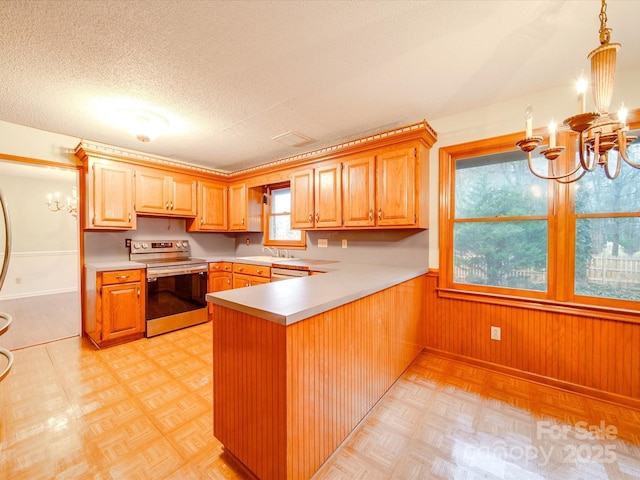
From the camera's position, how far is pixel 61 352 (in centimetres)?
276

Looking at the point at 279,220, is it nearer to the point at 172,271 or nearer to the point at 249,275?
the point at 249,275

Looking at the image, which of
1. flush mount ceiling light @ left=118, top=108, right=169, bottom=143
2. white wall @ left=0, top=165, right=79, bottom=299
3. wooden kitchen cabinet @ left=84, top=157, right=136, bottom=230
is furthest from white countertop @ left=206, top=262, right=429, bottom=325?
white wall @ left=0, top=165, right=79, bottom=299

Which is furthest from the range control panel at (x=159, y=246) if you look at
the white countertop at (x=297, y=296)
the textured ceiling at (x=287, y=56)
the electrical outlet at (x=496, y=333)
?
the electrical outlet at (x=496, y=333)

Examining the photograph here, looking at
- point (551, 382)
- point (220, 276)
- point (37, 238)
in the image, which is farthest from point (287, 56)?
point (37, 238)

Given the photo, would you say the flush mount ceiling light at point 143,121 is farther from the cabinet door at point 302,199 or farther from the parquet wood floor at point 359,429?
the parquet wood floor at point 359,429

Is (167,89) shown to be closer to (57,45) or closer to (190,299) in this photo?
(57,45)

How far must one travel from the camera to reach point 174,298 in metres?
→ 3.35

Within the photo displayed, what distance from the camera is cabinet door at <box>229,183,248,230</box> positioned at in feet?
13.4

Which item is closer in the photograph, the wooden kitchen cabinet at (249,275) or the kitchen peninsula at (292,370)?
the kitchen peninsula at (292,370)

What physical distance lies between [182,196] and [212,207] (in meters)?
0.47

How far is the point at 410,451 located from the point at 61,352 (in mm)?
Result: 3411

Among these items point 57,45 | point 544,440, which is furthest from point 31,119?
point 544,440

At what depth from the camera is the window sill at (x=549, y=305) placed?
75.5 inches

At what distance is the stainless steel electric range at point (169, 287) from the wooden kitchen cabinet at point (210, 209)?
0.45 m
